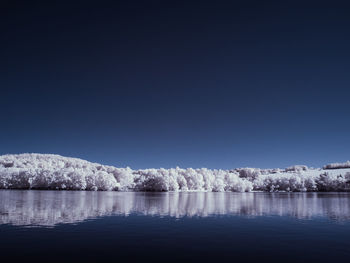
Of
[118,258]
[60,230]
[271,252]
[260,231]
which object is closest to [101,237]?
[60,230]

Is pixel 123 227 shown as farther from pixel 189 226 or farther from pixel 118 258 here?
pixel 118 258

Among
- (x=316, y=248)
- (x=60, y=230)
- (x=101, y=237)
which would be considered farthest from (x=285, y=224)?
(x=60, y=230)

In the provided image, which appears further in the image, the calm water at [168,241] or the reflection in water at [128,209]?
the reflection in water at [128,209]

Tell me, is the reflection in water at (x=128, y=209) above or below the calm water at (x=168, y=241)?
below

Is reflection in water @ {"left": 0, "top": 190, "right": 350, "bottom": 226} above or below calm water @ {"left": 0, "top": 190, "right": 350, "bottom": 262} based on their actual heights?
below

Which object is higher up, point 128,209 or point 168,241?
point 168,241

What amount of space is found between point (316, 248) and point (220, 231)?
12666 millimetres

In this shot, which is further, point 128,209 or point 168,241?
point 128,209

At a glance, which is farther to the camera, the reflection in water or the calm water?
the reflection in water

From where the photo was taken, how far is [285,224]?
46.5m

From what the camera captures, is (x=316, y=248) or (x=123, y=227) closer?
(x=316, y=248)

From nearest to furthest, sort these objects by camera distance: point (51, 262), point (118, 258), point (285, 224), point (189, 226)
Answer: point (51, 262)
point (118, 258)
point (189, 226)
point (285, 224)

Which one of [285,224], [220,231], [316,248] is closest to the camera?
[316,248]

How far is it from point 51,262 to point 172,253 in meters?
10.5
